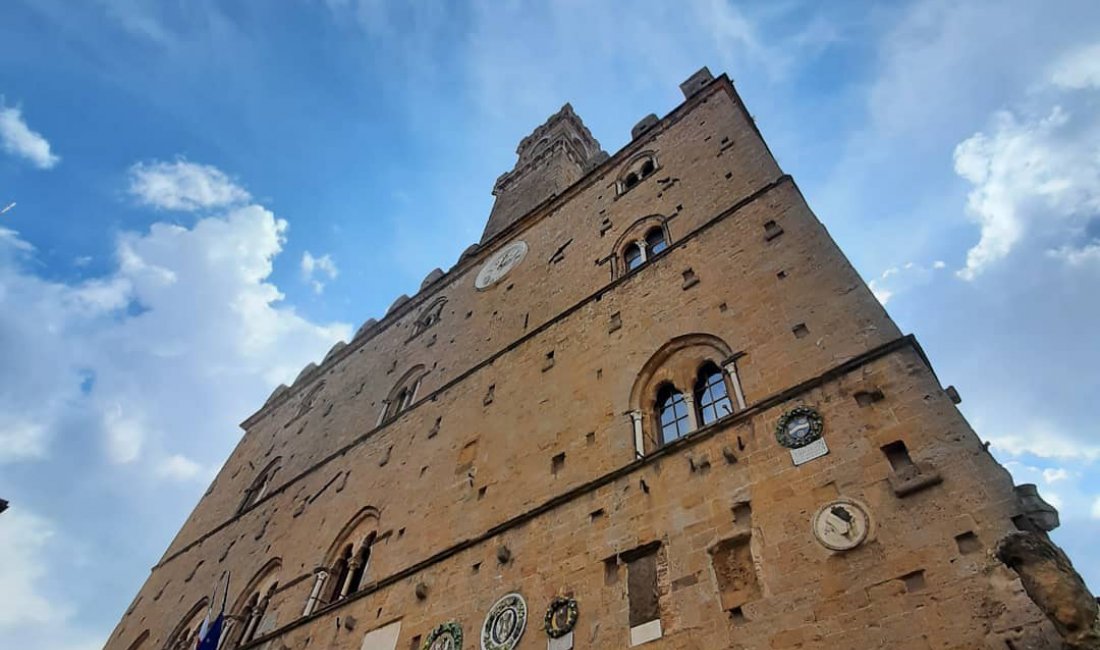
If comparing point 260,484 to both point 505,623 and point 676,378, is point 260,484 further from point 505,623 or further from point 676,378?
point 676,378

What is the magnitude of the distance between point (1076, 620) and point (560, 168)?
15.9m

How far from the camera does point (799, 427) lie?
17.9 ft

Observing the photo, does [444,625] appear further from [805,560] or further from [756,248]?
[756,248]

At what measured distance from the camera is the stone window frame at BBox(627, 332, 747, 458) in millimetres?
6621

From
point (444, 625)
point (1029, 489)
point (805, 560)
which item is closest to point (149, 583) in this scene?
point (444, 625)

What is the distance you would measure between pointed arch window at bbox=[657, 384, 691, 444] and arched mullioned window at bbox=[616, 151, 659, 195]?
521 centimetres

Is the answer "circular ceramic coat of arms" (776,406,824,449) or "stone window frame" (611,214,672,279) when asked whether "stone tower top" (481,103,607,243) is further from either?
"circular ceramic coat of arms" (776,406,824,449)

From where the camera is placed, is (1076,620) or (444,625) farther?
(444,625)

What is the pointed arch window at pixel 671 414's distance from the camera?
22.1ft

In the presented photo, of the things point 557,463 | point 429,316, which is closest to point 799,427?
point 557,463

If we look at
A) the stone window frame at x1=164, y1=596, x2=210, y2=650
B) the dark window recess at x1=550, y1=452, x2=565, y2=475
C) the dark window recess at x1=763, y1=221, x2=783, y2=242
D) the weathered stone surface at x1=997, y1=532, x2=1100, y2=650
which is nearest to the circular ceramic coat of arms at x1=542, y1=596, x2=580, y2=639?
the dark window recess at x1=550, y1=452, x2=565, y2=475

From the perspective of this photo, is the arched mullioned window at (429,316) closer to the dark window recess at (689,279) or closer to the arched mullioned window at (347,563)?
the arched mullioned window at (347,563)

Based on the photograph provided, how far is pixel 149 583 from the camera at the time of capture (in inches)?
533

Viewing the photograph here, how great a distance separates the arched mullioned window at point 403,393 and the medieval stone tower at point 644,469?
0.06 meters
